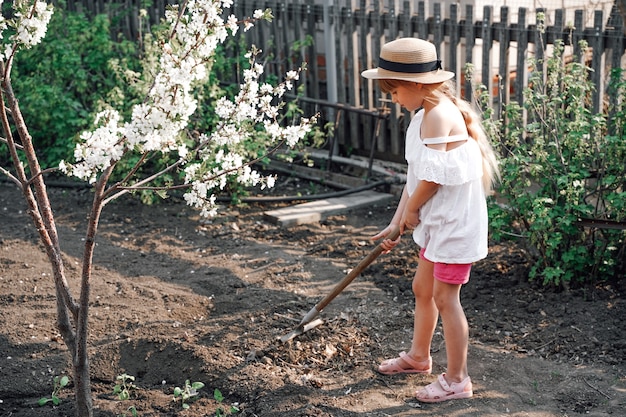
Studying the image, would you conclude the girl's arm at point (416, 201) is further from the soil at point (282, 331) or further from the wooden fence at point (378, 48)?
the wooden fence at point (378, 48)

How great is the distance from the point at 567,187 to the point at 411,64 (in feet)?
5.38

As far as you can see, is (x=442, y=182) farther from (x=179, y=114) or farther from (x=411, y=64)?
(x=179, y=114)

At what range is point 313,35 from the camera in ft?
26.9

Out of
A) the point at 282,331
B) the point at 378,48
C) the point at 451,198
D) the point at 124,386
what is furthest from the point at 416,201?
the point at 378,48

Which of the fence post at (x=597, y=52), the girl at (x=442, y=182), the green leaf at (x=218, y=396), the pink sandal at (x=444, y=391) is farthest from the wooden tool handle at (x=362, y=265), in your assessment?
the fence post at (x=597, y=52)

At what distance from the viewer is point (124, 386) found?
4250mm

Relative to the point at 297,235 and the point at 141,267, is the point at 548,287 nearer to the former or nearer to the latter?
the point at 297,235

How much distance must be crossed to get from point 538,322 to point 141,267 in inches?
106

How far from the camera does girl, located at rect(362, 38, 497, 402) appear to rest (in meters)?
3.71

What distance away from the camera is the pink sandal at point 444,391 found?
159 inches

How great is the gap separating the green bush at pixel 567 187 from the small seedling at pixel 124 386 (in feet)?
7.60

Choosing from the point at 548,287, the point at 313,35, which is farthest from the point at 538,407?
the point at 313,35

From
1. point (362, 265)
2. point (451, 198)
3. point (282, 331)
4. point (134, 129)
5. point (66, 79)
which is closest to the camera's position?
point (134, 129)

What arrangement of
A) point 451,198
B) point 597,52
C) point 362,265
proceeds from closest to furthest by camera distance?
point 451,198
point 362,265
point 597,52
